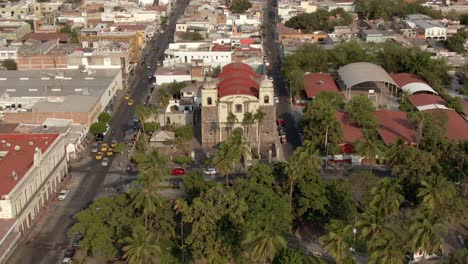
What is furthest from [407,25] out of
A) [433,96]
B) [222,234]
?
[222,234]

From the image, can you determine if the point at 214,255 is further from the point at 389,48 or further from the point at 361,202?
the point at 389,48

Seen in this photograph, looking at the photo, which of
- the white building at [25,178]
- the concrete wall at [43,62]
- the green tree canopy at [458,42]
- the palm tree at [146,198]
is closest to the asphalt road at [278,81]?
the palm tree at [146,198]

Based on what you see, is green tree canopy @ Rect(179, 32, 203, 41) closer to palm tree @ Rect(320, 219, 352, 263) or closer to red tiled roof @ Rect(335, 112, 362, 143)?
red tiled roof @ Rect(335, 112, 362, 143)

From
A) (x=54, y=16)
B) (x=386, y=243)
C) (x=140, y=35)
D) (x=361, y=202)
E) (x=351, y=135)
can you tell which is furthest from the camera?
(x=54, y=16)

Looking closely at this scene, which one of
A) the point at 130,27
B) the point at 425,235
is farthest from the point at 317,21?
the point at 425,235

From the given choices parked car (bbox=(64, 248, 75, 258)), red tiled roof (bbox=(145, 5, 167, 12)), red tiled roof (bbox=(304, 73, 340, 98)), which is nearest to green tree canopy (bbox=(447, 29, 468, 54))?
red tiled roof (bbox=(304, 73, 340, 98))

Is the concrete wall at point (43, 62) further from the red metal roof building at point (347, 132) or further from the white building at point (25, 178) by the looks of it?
the red metal roof building at point (347, 132)

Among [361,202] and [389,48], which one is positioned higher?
[389,48]
